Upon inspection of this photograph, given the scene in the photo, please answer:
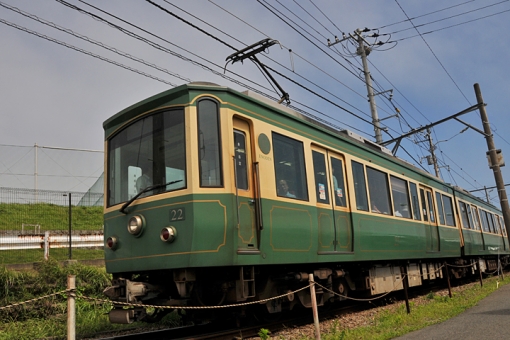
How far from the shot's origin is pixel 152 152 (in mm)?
6121

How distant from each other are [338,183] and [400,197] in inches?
123

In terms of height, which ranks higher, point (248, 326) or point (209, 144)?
point (209, 144)

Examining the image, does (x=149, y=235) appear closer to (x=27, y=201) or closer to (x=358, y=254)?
(x=358, y=254)

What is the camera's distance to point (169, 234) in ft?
18.0

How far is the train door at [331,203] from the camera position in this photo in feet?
23.7

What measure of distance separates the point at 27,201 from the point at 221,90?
33.4ft

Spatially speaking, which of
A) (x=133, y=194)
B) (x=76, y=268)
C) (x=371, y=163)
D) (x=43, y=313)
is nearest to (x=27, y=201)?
(x=76, y=268)

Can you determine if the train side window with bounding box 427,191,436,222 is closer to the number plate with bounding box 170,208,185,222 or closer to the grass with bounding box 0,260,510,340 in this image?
the grass with bounding box 0,260,510,340

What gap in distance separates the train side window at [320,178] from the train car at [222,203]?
0.06 feet

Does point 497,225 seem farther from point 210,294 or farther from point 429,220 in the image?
point 210,294

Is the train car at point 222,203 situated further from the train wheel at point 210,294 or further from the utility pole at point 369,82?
the utility pole at point 369,82

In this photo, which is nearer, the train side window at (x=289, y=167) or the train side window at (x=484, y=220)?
the train side window at (x=289, y=167)

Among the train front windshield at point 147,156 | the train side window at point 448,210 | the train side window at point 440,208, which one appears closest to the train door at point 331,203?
the train front windshield at point 147,156

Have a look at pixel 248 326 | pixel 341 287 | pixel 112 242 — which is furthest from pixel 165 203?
pixel 341 287
